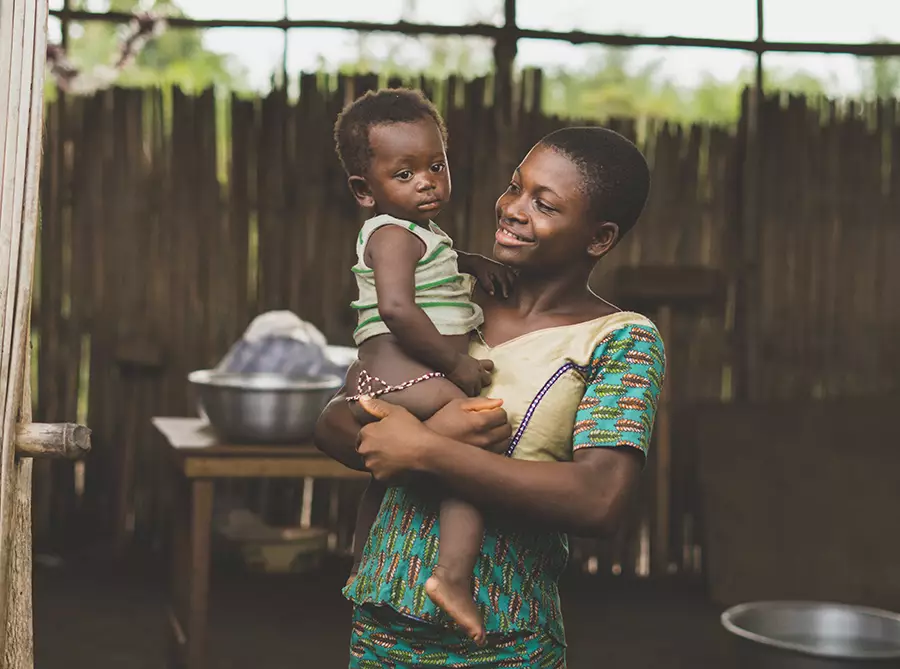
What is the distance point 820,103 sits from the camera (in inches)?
238

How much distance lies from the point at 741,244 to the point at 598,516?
463 centimetres

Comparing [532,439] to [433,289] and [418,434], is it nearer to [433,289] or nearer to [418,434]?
[418,434]

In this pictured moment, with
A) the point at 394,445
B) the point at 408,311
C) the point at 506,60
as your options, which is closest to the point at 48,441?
the point at 394,445

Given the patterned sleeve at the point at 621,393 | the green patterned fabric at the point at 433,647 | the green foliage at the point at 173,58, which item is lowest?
the green patterned fabric at the point at 433,647

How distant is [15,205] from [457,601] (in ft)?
2.48

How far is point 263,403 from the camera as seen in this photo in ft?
12.6

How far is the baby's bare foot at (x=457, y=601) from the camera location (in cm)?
164

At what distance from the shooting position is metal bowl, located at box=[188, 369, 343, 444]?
3828 mm

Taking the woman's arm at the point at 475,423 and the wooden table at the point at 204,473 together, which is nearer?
the woman's arm at the point at 475,423

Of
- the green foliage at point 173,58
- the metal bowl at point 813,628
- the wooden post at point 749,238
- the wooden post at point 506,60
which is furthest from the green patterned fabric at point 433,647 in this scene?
the green foliage at point 173,58

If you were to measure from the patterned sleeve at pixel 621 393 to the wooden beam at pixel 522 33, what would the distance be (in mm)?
4032

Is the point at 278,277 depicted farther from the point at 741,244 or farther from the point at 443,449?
the point at 443,449

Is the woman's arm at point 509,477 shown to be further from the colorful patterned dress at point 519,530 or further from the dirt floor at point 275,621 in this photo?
the dirt floor at point 275,621

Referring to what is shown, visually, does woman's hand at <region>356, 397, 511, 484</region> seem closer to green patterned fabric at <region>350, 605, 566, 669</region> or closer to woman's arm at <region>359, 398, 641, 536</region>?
woman's arm at <region>359, 398, 641, 536</region>
